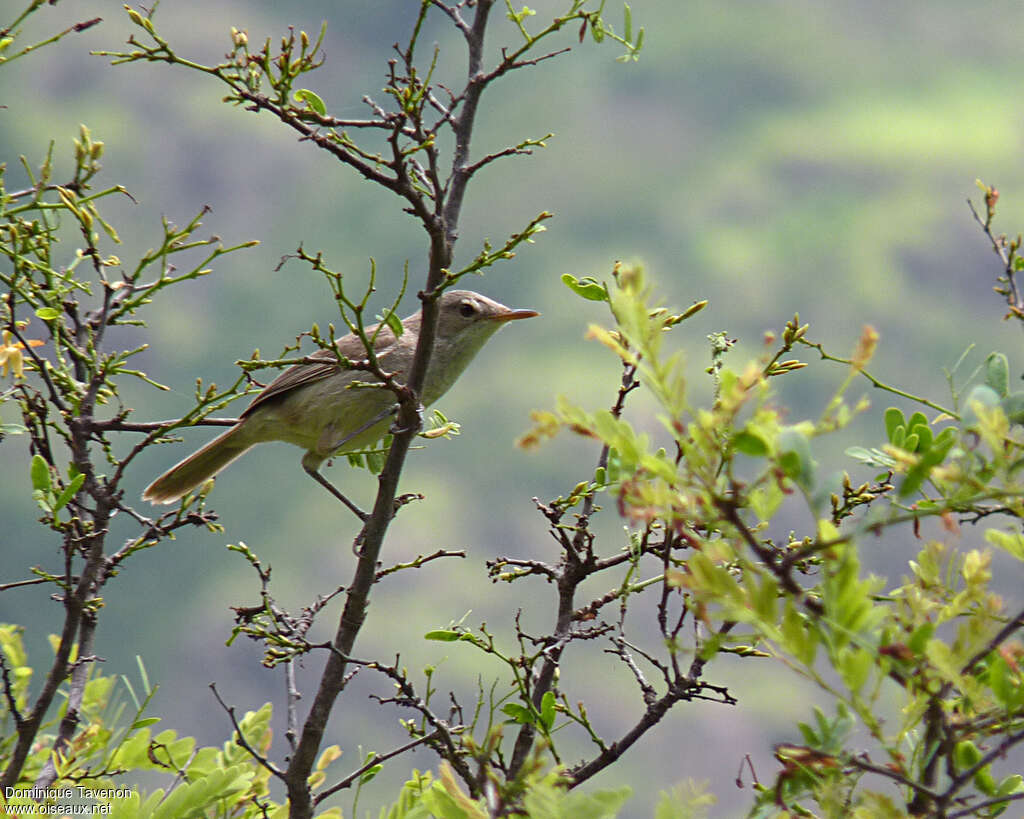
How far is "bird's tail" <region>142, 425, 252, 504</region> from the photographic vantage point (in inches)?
166

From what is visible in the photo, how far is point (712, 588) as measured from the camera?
0.80 m

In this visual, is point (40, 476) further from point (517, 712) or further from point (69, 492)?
point (517, 712)

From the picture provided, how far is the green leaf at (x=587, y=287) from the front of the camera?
2.07 meters

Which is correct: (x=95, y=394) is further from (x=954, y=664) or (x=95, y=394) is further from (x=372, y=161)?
(x=954, y=664)

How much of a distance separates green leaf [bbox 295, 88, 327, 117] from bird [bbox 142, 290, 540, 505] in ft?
5.10

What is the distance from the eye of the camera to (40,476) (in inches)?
91.7

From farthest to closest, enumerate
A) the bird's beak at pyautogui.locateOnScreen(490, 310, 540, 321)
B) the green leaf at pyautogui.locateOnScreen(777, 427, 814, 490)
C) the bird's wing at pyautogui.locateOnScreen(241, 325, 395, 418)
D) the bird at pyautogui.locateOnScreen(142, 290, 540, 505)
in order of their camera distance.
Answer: the bird's wing at pyautogui.locateOnScreen(241, 325, 395, 418)
the bird at pyautogui.locateOnScreen(142, 290, 540, 505)
the bird's beak at pyautogui.locateOnScreen(490, 310, 540, 321)
the green leaf at pyautogui.locateOnScreen(777, 427, 814, 490)

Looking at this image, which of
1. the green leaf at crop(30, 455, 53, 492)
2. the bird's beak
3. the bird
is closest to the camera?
the green leaf at crop(30, 455, 53, 492)

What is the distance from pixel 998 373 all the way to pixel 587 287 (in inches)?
39.5

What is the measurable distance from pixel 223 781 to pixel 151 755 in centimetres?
53

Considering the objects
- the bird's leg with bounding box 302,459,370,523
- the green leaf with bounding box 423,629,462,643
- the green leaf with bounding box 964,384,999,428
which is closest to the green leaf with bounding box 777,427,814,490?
the green leaf with bounding box 964,384,999,428

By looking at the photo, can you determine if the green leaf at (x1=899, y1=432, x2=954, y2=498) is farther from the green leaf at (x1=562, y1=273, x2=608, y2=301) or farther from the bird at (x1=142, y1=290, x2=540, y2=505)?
the bird at (x1=142, y1=290, x2=540, y2=505)

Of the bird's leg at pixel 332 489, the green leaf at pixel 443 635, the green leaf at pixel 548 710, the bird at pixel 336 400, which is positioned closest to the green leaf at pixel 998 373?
the green leaf at pixel 548 710

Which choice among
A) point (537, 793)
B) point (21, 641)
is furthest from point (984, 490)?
point (21, 641)
